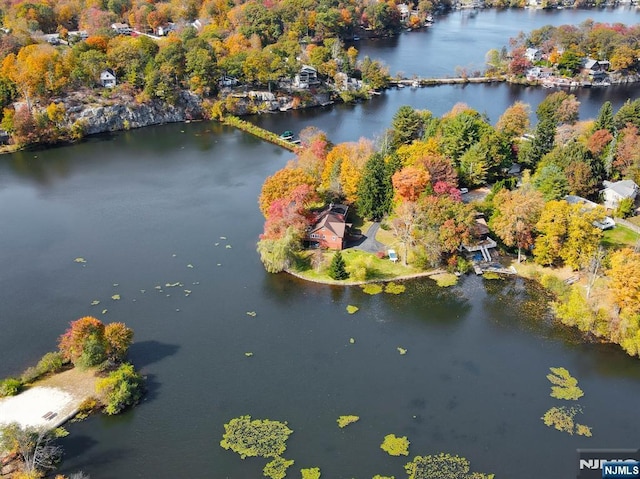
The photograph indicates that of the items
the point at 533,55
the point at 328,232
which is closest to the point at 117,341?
the point at 328,232

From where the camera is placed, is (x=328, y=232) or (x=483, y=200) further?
(x=483, y=200)

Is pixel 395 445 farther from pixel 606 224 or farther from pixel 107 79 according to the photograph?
pixel 107 79

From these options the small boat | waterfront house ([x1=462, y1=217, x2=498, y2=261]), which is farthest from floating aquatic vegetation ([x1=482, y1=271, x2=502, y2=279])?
the small boat

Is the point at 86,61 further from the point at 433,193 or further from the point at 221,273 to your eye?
the point at 433,193

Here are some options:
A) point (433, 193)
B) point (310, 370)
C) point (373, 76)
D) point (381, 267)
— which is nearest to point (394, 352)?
point (310, 370)

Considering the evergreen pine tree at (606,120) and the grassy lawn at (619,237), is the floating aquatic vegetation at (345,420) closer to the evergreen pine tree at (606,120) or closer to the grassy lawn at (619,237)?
the grassy lawn at (619,237)

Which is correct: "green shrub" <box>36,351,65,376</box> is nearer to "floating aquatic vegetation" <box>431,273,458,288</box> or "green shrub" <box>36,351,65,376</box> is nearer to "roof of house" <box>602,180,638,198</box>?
"floating aquatic vegetation" <box>431,273,458,288</box>
